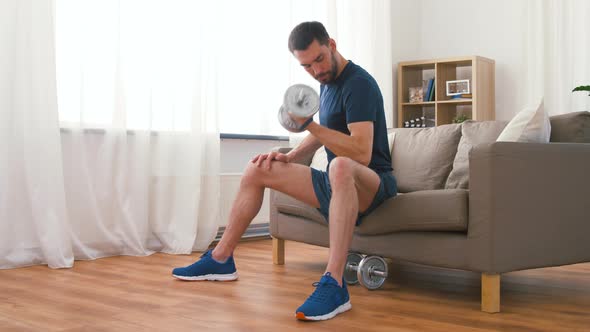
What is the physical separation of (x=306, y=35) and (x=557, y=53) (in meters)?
3.51

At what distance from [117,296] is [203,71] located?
1.95 meters

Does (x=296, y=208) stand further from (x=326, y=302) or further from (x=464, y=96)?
(x=464, y=96)

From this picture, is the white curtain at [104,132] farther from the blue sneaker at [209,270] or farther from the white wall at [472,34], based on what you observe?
the white wall at [472,34]

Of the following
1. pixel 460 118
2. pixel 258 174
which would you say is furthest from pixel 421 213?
pixel 460 118

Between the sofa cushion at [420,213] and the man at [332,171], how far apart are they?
5cm

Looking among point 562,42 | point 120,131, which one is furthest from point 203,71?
point 562,42

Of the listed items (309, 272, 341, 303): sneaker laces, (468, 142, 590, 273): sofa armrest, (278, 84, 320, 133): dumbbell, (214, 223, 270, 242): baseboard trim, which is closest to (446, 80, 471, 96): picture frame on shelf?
(214, 223, 270, 242): baseboard trim

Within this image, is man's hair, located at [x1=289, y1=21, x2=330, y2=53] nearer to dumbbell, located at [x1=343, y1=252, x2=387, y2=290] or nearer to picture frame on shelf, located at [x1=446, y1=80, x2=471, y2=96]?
dumbbell, located at [x1=343, y1=252, x2=387, y2=290]

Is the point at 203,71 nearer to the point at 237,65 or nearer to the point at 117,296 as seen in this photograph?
the point at 237,65

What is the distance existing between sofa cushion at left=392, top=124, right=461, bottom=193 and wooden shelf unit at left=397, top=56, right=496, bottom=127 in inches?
88.2

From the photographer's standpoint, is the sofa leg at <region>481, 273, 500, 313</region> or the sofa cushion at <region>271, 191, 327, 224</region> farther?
the sofa cushion at <region>271, 191, 327, 224</region>

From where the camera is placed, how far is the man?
89.9 inches

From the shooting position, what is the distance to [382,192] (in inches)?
101

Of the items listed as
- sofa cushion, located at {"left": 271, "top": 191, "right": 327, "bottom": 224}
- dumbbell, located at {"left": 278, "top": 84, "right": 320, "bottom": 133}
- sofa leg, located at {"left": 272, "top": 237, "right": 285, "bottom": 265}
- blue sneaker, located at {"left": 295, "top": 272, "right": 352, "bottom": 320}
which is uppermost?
dumbbell, located at {"left": 278, "top": 84, "right": 320, "bottom": 133}
